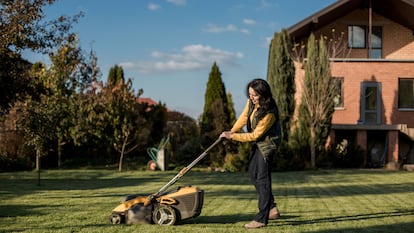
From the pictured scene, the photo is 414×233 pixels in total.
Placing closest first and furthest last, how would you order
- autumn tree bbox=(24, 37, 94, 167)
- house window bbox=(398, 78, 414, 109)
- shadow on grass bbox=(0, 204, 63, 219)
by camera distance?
shadow on grass bbox=(0, 204, 63, 219)
autumn tree bbox=(24, 37, 94, 167)
house window bbox=(398, 78, 414, 109)

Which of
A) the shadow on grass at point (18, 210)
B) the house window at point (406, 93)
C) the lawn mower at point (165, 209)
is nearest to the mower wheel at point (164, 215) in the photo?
the lawn mower at point (165, 209)

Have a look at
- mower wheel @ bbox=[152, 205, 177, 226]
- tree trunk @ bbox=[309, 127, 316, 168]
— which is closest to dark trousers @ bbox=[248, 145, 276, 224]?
mower wheel @ bbox=[152, 205, 177, 226]

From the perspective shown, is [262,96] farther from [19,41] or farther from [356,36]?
[356,36]

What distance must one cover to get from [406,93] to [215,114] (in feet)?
25.9

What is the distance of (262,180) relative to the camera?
279 inches

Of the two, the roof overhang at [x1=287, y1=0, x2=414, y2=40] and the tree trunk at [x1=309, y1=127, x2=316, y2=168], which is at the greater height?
the roof overhang at [x1=287, y1=0, x2=414, y2=40]

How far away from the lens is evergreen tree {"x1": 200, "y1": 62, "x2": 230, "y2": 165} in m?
22.5

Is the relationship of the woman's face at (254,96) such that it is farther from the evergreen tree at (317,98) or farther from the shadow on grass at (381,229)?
the evergreen tree at (317,98)

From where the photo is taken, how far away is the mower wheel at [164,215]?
694 cm

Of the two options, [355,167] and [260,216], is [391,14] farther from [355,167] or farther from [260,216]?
[260,216]

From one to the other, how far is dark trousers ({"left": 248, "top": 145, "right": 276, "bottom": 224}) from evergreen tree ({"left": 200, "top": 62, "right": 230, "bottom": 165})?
47.4 feet

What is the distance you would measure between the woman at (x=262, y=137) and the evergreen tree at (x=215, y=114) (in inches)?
571

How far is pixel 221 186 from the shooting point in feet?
43.0

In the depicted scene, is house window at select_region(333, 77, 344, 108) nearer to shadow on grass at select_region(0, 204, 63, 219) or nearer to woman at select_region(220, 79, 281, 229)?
shadow on grass at select_region(0, 204, 63, 219)
